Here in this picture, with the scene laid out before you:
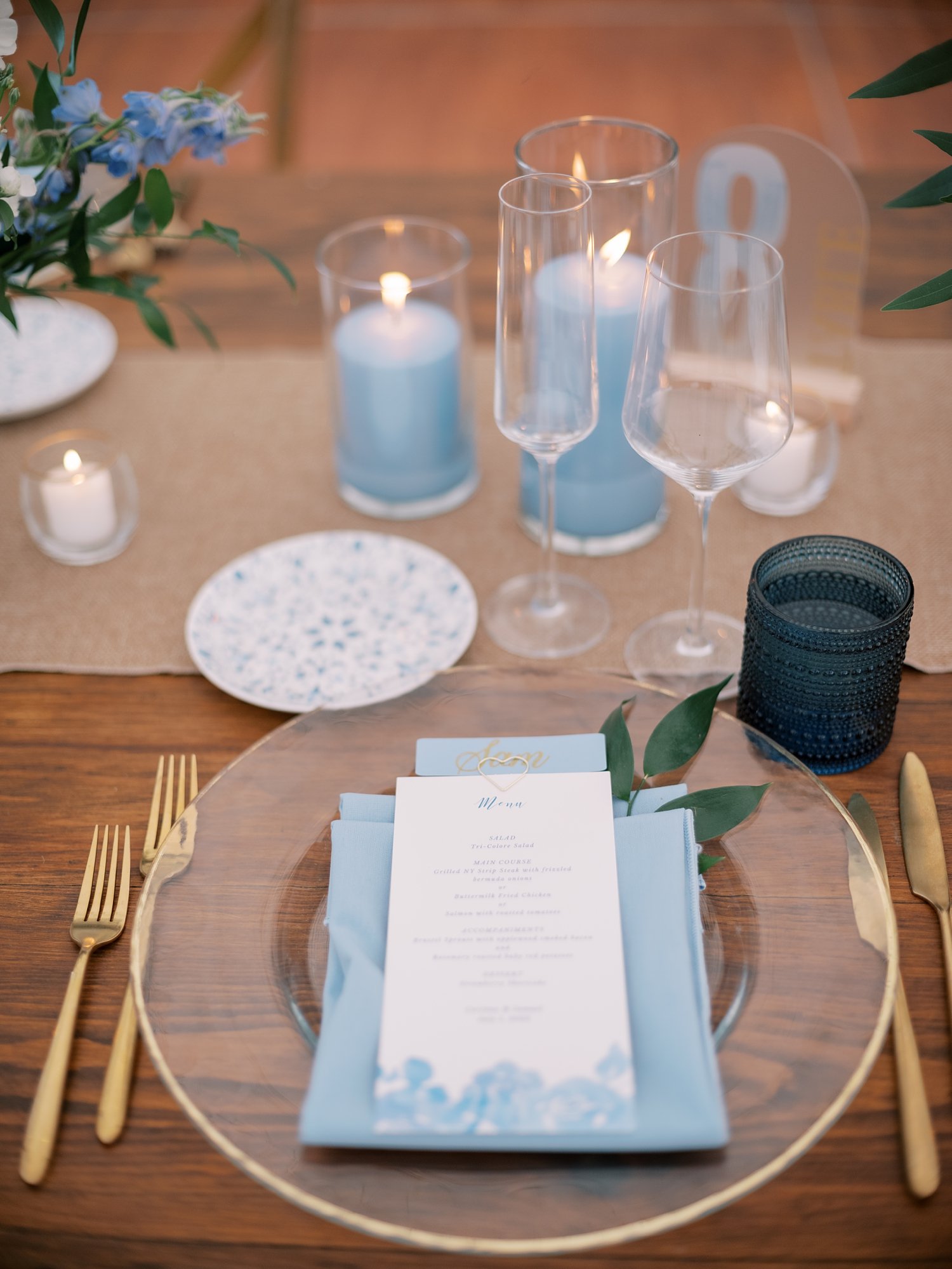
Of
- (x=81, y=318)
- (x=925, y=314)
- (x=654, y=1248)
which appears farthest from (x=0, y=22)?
(x=925, y=314)

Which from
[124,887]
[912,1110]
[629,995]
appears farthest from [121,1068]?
[912,1110]

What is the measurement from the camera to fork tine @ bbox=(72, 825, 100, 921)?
669mm

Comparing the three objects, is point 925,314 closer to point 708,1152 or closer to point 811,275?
point 811,275

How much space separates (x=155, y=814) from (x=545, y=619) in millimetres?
325

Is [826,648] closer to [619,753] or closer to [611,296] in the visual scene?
[619,753]

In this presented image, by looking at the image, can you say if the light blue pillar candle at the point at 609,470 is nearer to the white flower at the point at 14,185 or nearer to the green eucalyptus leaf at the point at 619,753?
the green eucalyptus leaf at the point at 619,753

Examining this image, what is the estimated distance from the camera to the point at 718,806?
649mm

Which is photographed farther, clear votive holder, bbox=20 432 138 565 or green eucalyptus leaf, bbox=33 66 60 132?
clear votive holder, bbox=20 432 138 565

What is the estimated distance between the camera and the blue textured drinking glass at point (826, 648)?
0.68 metres

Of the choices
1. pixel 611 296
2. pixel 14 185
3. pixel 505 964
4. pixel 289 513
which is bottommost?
pixel 289 513

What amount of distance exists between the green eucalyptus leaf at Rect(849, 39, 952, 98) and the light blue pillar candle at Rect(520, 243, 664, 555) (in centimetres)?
21

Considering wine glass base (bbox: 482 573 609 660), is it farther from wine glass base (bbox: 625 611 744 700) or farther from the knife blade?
the knife blade

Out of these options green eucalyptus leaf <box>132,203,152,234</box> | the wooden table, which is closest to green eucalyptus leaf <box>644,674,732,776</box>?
the wooden table

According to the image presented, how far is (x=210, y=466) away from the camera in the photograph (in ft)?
3.54
